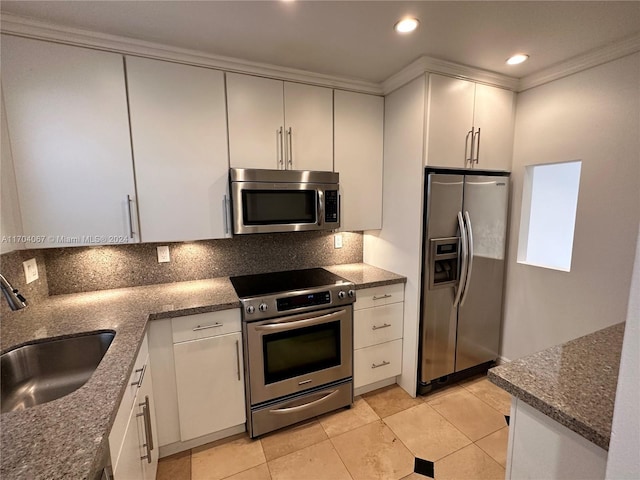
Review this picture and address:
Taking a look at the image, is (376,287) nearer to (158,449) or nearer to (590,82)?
(158,449)

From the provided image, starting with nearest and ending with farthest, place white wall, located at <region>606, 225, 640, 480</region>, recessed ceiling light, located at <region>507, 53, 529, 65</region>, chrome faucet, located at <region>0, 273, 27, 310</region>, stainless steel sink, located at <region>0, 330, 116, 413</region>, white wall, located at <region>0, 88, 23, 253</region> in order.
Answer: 1. white wall, located at <region>606, 225, 640, 480</region>
2. chrome faucet, located at <region>0, 273, 27, 310</region>
3. stainless steel sink, located at <region>0, 330, 116, 413</region>
4. white wall, located at <region>0, 88, 23, 253</region>
5. recessed ceiling light, located at <region>507, 53, 529, 65</region>

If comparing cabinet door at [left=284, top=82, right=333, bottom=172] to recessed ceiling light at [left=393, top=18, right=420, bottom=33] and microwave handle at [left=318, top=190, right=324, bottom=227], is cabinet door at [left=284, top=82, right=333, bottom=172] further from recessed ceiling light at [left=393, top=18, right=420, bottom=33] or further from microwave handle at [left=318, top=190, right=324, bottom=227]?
recessed ceiling light at [left=393, top=18, right=420, bottom=33]

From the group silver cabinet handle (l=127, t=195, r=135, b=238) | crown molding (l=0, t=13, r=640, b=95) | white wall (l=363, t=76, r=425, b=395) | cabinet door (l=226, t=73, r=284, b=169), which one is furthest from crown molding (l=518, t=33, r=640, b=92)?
silver cabinet handle (l=127, t=195, r=135, b=238)

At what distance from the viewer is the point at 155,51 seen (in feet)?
5.54

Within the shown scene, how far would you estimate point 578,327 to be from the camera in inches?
79.6

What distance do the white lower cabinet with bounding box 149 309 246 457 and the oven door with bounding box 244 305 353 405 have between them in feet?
0.37

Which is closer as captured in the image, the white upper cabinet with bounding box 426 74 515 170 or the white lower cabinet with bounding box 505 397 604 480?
the white lower cabinet with bounding box 505 397 604 480

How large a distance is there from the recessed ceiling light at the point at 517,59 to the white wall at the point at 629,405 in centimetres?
192

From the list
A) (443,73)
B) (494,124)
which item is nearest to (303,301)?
(443,73)

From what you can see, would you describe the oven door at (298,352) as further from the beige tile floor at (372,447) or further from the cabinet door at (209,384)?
the beige tile floor at (372,447)

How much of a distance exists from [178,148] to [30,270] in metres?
1.08

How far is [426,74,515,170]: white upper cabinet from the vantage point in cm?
198

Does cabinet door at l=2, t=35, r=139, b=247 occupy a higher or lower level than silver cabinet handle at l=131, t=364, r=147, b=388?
higher

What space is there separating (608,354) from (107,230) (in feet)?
7.84
